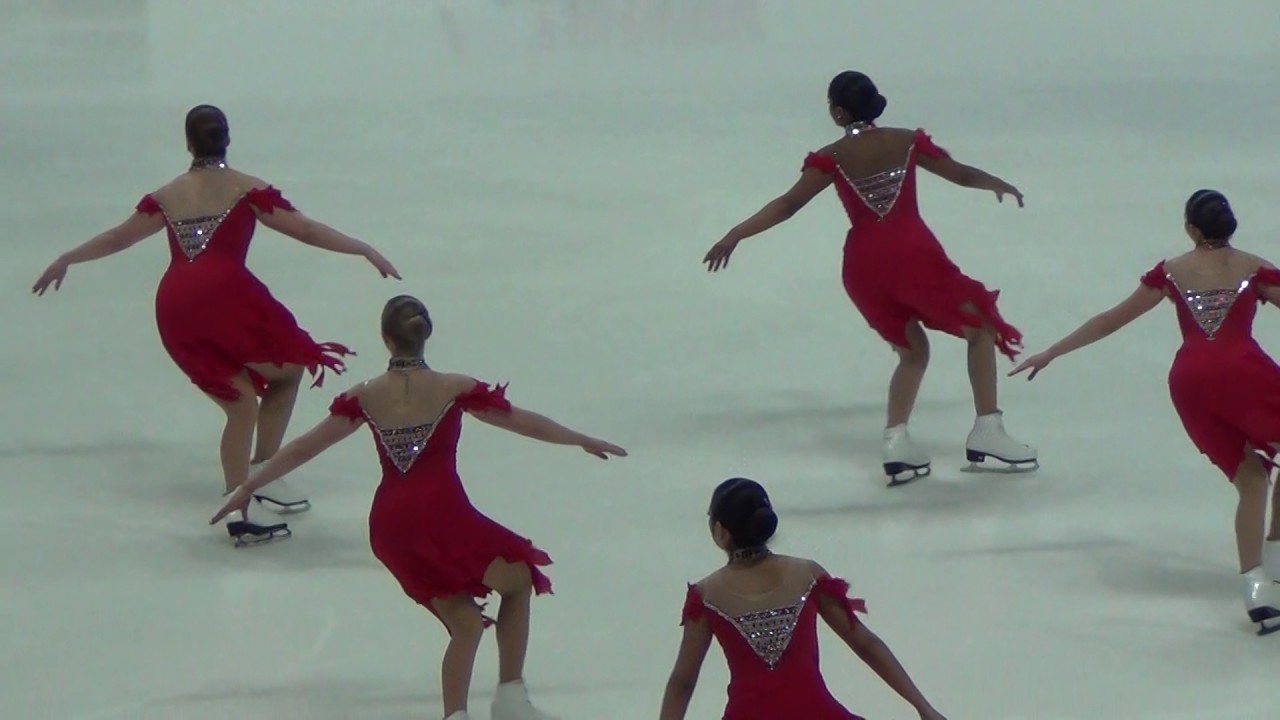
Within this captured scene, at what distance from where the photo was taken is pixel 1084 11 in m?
16.3

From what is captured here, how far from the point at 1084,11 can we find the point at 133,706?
1245cm

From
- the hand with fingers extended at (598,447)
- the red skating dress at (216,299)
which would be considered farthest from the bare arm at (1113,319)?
the red skating dress at (216,299)

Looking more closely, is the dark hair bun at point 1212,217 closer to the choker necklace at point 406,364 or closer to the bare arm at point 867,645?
the bare arm at point 867,645

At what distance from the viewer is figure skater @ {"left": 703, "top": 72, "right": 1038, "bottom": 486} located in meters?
6.67

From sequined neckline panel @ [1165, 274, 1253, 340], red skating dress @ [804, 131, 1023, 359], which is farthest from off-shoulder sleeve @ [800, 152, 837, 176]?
sequined neckline panel @ [1165, 274, 1253, 340]

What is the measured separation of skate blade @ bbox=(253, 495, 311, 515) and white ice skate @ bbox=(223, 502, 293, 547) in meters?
0.19

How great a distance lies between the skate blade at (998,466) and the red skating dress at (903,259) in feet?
1.10

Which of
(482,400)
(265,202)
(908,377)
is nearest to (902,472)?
(908,377)

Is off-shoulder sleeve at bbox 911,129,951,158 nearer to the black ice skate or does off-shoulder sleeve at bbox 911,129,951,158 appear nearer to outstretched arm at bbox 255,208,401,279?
outstretched arm at bbox 255,208,401,279

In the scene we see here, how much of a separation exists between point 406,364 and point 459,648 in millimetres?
657

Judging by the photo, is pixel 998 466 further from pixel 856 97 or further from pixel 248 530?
pixel 248 530

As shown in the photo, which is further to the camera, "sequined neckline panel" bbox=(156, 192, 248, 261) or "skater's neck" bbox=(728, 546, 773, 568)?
"sequined neckline panel" bbox=(156, 192, 248, 261)

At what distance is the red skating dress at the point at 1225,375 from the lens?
555 centimetres

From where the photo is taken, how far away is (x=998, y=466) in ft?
22.6
